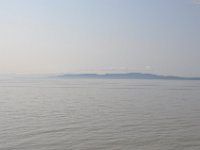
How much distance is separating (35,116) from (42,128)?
5.89 m

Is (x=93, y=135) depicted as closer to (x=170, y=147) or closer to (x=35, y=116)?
(x=170, y=147)

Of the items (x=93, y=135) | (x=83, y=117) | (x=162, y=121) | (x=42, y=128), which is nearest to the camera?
(x=93, y=135)

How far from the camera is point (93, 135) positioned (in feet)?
59.6

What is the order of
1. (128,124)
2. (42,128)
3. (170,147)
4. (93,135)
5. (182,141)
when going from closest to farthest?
1. (170,147)
2. (182,141)
3. (93,135)
4. (42,128)
5. (128,124)

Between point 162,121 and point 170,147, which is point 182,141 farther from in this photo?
point 162,121

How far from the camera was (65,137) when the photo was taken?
17547mm

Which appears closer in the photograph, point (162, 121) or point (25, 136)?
point (25, 136)

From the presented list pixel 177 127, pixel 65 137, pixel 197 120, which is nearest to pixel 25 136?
pixel 65 137

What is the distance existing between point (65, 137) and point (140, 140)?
4.23m

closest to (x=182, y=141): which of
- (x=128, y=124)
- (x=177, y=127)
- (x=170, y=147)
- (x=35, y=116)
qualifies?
(x=170, y=147)

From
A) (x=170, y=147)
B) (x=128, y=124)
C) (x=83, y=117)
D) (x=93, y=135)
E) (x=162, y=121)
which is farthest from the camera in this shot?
(x=83, y=117)

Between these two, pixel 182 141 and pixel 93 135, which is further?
pixel 93 135

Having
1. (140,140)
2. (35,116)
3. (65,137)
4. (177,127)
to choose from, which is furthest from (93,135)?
(35,116)

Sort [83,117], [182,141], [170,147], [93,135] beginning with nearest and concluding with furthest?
[170,147]
[182,141]
[93,135]
[83,117]
